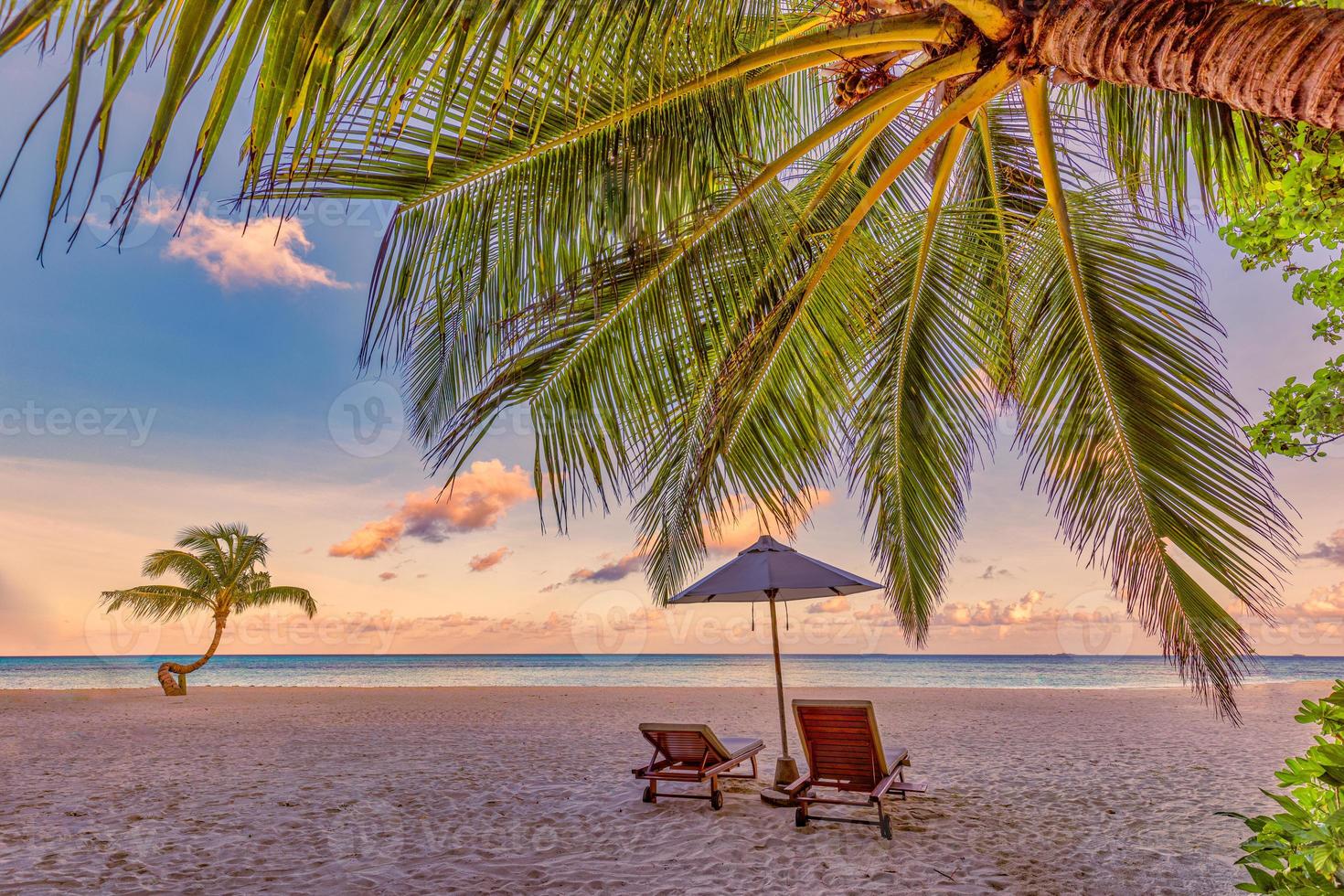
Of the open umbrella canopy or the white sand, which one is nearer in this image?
the white sand

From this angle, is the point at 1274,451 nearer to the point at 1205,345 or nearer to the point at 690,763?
the point at 1205,345

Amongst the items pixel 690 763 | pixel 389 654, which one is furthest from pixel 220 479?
pixel 690 763

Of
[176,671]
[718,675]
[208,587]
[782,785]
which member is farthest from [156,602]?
[718,675]

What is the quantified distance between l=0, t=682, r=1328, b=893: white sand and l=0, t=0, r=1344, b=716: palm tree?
1.72 metres

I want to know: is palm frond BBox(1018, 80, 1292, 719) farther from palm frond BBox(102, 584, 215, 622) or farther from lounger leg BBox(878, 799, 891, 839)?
palm frond BBox(102, 584, 215, 622)

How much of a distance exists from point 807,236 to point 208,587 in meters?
20.3

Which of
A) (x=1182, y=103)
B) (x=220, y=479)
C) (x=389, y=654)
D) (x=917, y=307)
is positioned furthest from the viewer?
(x=389, y=654)

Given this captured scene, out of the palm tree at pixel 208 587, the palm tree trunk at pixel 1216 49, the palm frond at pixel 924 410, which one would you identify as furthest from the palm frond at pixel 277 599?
the palm tree trunk at pixel 1216 49

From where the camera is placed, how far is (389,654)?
222ft

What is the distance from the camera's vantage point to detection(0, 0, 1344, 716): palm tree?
68.4 inches

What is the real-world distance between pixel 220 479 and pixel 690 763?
4985cm

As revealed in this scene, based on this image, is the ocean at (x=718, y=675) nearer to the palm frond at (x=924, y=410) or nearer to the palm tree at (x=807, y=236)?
the palm frond at (x=924, y=410)

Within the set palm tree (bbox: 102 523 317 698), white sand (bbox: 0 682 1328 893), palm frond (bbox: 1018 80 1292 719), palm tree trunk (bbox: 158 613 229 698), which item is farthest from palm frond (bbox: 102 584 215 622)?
palm frond (bbox: 1018 80 1292 719)

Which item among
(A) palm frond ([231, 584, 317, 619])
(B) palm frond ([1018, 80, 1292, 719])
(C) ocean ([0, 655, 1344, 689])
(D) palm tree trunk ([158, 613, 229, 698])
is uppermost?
(B) palm frond ([1018, 80, 1292, 719])
